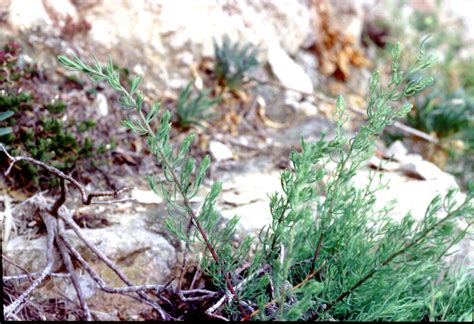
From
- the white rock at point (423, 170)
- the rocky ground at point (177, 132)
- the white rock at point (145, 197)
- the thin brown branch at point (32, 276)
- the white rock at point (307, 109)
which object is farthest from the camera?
the white rock at point (307, 109)

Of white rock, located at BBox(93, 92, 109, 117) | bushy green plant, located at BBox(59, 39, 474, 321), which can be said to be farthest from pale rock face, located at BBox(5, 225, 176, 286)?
white rock, located at BBox(93, 92, 109, 117)

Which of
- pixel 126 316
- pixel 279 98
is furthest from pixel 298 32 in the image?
pixel 126 316

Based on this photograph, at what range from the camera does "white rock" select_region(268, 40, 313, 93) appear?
393 cm

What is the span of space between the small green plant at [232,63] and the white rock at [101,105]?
2.96ft

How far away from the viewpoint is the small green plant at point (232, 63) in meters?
3.50

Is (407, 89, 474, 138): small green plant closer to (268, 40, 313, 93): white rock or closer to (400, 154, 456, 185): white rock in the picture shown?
(400, 154, 456, 185): white rock

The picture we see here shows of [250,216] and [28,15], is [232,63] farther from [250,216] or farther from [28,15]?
[250,216]

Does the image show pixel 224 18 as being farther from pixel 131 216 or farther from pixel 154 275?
pixel 154 275

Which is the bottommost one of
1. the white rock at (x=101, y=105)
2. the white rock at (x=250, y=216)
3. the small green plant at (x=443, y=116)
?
the white rock at (x=250, y=216)

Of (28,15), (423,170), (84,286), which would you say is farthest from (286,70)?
(84,286)

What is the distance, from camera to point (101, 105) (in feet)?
9.55

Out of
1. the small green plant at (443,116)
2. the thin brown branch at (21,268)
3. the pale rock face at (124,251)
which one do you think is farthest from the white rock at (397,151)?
the thin brown branch at (21,268)

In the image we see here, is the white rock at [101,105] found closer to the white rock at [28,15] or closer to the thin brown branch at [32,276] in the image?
the white rock at [28,15]

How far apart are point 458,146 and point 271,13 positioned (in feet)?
5.65
